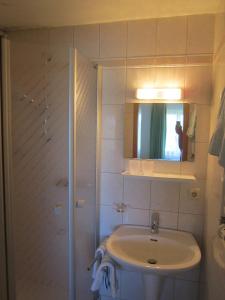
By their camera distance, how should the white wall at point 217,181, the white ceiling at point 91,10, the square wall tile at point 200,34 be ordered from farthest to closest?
the square wall tile at point 200,34 → the white ceiling at point 91,10 → the white wall at point 217,181

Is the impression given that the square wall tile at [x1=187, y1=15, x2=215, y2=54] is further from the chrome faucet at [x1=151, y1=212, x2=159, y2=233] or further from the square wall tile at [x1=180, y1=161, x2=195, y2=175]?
the chrome faucet at [x1=151, y1=212, x2=159, y2=233]

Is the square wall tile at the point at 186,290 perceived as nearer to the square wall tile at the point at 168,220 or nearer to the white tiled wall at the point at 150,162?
the white tiled wall at the point at 150,162

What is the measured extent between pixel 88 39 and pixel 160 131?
3.04 ft

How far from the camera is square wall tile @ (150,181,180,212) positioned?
5.87 feet

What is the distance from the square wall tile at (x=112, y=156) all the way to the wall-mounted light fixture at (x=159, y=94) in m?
0.40

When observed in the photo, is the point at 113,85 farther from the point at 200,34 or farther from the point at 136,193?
the point at 136,193

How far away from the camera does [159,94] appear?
5.68 ft

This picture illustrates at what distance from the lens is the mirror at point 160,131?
1722 mm

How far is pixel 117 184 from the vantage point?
1900 millimetres

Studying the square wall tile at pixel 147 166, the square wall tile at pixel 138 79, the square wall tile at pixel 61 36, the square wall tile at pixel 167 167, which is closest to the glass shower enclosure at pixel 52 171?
the square wall tile at pixel 61 36

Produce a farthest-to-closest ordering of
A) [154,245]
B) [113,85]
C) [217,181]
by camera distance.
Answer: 1. [113,85]
2. [154,245]
3. [217,181]

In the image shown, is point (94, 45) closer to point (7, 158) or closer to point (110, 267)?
point (7, 158)

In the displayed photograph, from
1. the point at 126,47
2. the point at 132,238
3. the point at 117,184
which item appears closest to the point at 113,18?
the point at 126,47

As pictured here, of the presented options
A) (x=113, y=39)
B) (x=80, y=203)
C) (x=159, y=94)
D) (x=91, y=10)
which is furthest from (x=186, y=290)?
(x=91, y=10)
